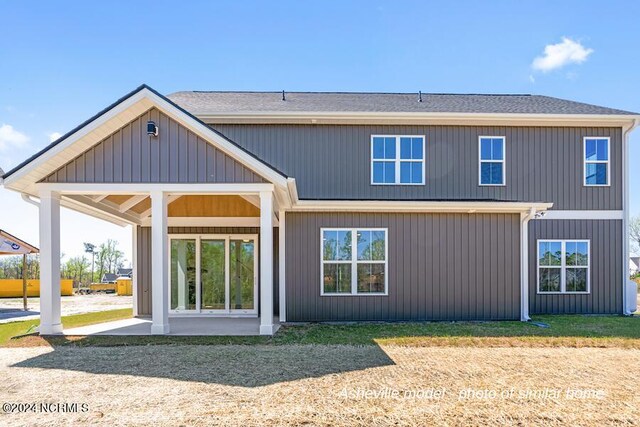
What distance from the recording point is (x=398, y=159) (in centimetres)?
1190

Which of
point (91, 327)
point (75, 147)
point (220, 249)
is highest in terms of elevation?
point (75, 147)

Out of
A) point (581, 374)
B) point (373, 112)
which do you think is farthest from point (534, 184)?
point (581, 374)

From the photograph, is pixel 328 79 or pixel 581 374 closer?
pixel 581 374

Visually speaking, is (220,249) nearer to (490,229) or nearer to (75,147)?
(75,147)

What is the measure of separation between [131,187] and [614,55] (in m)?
15.1

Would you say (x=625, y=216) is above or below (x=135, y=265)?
above

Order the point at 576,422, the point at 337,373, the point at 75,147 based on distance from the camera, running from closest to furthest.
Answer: the point at 576,422, the point at 337,373, the point at 75,147

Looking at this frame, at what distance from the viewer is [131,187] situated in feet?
26.9

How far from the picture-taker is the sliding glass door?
11.5 metres

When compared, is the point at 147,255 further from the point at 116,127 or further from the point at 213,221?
the point at 116,127

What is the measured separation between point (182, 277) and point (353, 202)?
5.22m

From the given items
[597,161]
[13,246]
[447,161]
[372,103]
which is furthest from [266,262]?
[13,246]

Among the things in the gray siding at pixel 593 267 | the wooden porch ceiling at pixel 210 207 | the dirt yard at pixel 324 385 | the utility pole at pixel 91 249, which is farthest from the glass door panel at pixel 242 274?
the utility pole at pixel 91 249

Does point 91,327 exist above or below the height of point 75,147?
below
